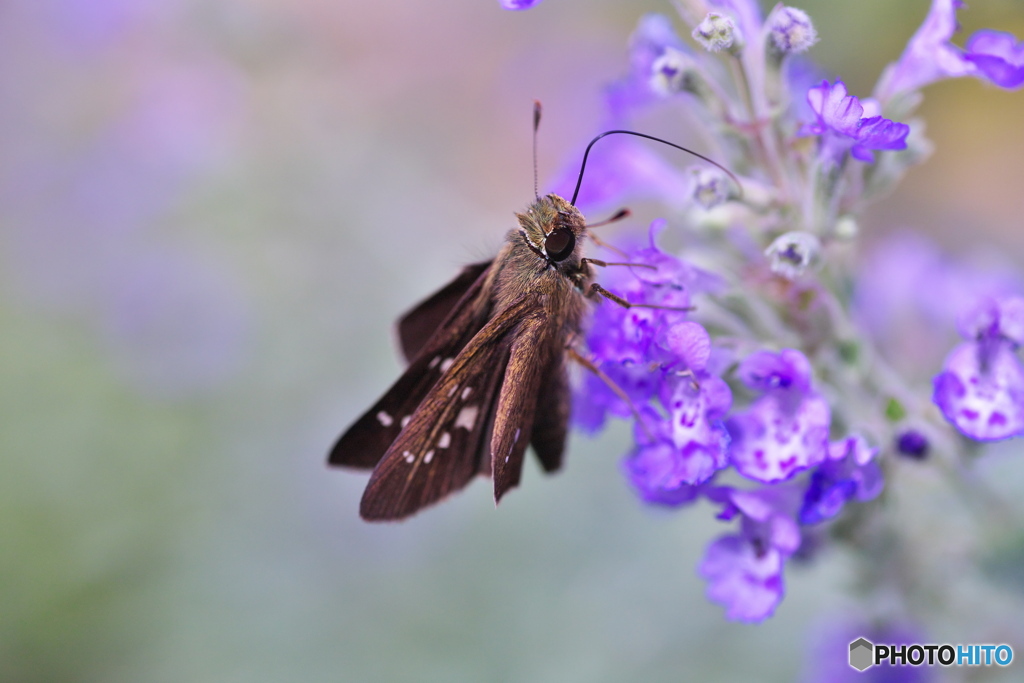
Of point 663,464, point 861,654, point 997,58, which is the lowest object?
point 861,654

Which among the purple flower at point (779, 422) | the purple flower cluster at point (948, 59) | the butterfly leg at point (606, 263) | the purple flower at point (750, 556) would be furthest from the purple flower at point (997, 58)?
the purple flower at point (750, 556)

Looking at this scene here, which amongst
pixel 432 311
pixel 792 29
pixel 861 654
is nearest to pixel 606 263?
pixel 432 311

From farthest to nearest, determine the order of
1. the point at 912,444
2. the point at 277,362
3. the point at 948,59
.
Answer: the point at 277,362
the point at 912,444
the point at 948,59

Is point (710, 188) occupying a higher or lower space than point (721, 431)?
higher

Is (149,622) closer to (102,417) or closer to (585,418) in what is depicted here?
(102,417)

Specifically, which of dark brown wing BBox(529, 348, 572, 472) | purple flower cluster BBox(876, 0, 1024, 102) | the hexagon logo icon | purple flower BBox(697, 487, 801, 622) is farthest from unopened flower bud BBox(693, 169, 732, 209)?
the hexagon logo icon

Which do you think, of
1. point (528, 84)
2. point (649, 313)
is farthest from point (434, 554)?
point (528, 84)

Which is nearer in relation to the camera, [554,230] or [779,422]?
[779,422]

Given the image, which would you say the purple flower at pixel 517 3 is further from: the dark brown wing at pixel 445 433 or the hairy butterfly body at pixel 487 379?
the dark brown wing at pixel 445 433

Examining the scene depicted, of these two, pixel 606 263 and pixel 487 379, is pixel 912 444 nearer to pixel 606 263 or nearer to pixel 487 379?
pixel 606 263
